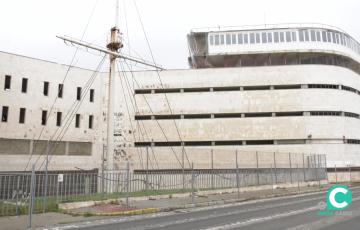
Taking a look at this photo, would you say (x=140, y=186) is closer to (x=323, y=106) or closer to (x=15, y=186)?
(x=15, y=186)

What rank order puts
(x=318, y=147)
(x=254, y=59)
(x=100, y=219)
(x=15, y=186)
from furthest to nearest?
(x=254, y=59) < (x=318, y=147) < (x=15, y=186) < (x=100, y=219)

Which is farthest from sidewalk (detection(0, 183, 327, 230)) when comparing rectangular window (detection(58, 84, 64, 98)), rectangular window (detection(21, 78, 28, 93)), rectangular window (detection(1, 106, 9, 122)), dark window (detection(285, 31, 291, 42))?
dark window (detection(285, 31, 291, 42))

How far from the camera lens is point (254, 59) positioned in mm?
50625

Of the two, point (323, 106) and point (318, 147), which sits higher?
point (323, 106)

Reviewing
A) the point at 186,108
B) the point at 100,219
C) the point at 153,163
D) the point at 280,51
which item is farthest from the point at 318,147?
the point at 100,219

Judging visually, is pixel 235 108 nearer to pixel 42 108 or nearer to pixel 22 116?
pixel 42 108

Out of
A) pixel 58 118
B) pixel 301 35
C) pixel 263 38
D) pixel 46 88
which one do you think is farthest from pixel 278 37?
pixel 46 88

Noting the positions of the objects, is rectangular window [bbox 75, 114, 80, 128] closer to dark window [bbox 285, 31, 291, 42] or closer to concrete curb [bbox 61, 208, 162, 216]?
concrete curb [bbox 61, 208, 162, 216]

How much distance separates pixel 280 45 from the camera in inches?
1873

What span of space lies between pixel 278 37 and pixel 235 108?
11.8 meters

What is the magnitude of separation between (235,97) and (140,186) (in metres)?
26.0

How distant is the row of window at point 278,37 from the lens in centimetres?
4781

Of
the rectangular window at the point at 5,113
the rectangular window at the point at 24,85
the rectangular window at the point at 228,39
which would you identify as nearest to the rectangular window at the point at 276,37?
the rectangular window at the point at 228,39

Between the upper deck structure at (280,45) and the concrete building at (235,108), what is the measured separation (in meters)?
0.13
